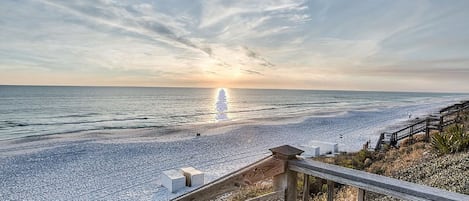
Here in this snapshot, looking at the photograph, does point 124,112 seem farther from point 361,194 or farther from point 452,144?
point 361,194

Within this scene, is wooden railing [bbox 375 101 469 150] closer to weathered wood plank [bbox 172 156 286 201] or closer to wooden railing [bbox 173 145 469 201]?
wooden railing [bbox 173 145 469 201]

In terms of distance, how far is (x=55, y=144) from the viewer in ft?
72.3

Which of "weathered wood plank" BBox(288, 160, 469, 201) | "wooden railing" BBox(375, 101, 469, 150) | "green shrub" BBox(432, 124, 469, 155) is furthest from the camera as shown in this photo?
"wooden railing" BBox(375, 101, 469, 150)

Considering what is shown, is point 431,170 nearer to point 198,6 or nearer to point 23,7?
point 198,6

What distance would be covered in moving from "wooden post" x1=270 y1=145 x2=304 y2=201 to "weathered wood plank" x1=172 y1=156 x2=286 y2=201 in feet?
0.15

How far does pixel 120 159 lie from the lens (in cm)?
1728

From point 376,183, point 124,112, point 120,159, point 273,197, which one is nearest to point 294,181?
point 273,197

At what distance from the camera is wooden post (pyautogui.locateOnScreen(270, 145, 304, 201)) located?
2.22 meters

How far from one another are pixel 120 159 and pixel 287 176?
16.9m

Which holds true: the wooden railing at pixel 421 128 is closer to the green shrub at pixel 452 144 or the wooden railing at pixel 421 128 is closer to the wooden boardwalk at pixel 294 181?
the green shrub at pixel 452 144

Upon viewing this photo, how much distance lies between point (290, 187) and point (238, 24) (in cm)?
1464

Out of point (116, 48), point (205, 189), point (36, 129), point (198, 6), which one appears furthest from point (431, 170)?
point (36, 129)

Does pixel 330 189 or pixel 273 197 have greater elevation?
pixel 330 189

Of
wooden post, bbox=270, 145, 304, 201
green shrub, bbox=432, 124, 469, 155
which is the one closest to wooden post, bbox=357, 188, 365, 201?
wooden post, bbox=270, 145, 304, 201
